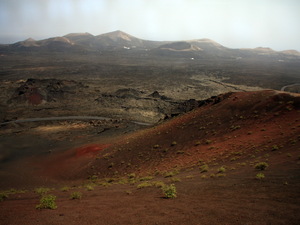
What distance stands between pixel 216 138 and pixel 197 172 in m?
8.45

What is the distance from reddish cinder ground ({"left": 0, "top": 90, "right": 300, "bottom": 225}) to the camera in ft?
27.0

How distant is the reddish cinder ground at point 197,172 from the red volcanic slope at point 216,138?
94 mm

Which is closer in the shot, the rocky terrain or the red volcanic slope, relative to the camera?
the rocky terrain

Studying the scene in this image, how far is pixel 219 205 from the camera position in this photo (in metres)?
8.71

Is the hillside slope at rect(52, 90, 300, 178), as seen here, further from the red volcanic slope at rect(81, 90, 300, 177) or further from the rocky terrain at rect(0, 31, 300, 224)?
the rocky terrain at rect(0, 31, 300, 224)

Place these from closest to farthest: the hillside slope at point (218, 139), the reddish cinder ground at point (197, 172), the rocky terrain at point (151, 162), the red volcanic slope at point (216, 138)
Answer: the reddish cinder ground at point (197, 172) → the rocky terrain at point (151, 162) → the hillside slope at point (218, 139) → the red volcanic slope at point (216, 138)

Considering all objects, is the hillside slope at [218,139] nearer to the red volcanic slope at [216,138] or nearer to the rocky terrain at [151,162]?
the red volcanic slope at [216,138]

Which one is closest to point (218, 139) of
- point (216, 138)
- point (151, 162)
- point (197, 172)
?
point (216, 138)

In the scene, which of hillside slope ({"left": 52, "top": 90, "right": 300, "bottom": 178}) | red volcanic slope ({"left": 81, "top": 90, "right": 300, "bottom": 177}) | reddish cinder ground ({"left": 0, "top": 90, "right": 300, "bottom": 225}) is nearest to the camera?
reddish cinder ground ({"left": 0, "top": 90, "right": 300, "bottom": 225})

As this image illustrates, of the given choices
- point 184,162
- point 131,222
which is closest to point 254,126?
point 184,162

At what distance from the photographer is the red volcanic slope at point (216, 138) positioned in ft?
59.4

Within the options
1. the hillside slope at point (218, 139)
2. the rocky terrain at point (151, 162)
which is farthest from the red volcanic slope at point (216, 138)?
the rocky terrain at point (151, 162)

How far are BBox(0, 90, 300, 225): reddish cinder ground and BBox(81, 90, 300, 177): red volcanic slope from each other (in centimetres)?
9

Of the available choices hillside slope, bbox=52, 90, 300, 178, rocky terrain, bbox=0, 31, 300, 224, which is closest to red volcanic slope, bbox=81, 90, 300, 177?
hillside slope, bbox=52, 90, 300, 178
